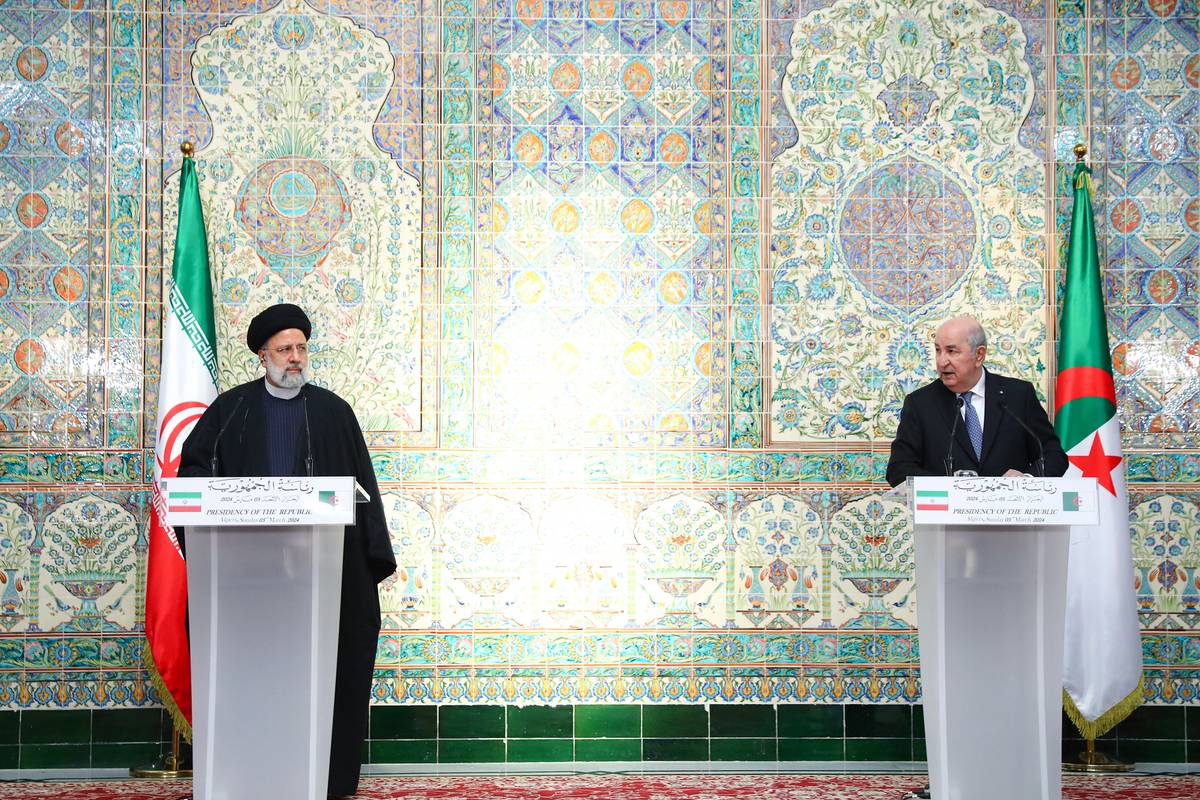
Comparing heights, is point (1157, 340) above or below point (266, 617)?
above

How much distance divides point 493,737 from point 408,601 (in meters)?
0.67

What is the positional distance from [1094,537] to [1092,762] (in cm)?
94

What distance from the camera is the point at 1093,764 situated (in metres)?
5.21

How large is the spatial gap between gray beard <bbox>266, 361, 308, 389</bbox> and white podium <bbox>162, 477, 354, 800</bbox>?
1.00 metres

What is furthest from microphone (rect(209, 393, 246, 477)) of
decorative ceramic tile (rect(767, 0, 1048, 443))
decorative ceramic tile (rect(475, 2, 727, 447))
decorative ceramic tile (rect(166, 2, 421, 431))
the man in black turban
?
decorative ceramic tile (rect(767, 0, 1048, 443))

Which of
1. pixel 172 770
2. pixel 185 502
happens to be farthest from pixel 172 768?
pixel 185 502

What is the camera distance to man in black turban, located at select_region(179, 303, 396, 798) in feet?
14.9

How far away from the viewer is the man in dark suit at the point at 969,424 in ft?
14.5

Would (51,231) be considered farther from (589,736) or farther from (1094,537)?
(1094,537)

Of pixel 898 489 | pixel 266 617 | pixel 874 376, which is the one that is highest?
pixel 874 376

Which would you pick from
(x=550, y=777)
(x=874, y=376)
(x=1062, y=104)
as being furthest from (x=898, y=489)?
(x=1062, y=104)

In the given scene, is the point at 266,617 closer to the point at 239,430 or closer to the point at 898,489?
the point at 239,430

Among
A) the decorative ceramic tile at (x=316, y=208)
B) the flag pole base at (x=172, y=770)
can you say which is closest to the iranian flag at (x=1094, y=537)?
the decorative ceramic tile at (x=316, y=208)

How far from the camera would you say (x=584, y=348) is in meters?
5.43
